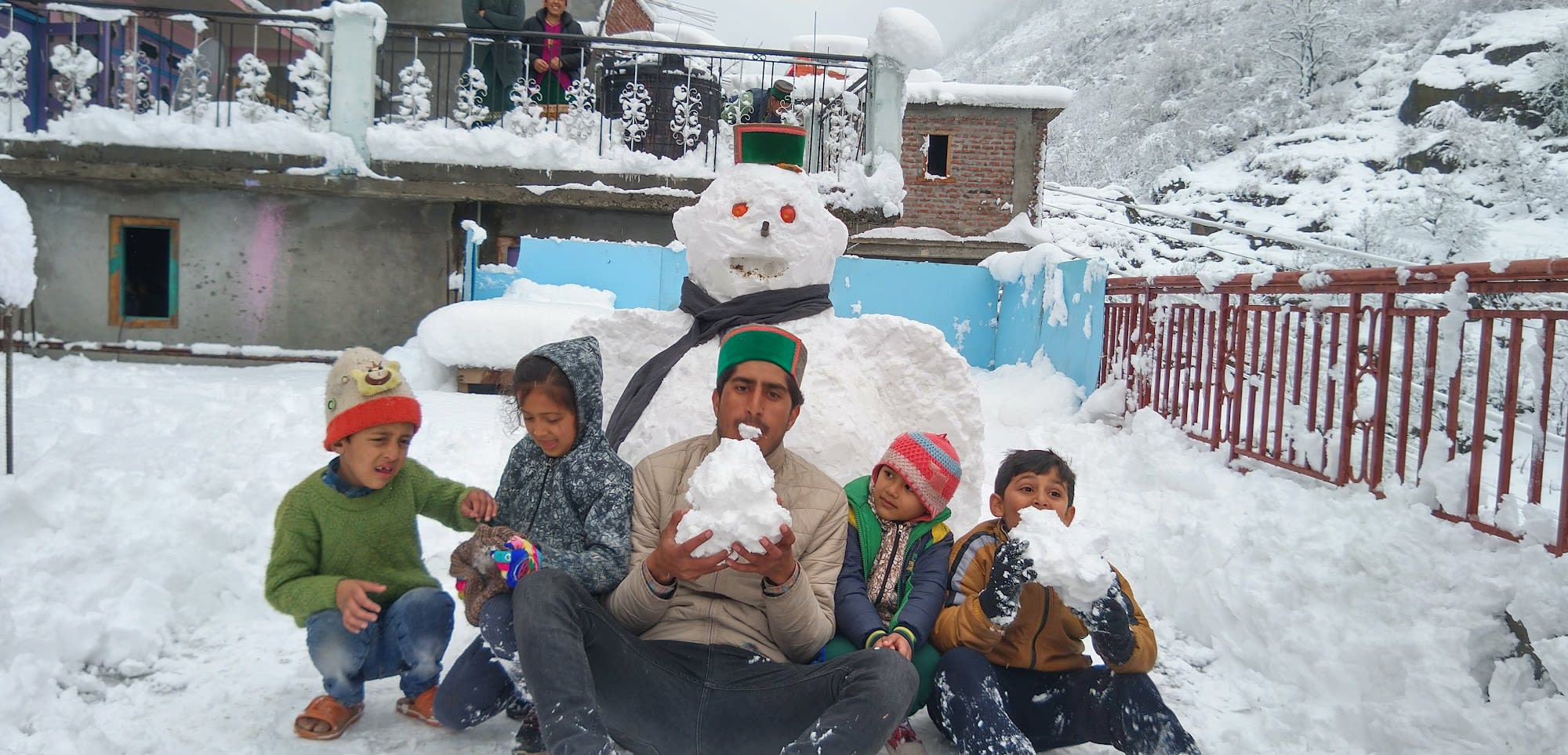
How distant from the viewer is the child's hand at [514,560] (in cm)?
211

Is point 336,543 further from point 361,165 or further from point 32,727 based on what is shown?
A: point 361,165

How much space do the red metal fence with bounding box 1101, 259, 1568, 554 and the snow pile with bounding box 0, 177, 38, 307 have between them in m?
5.32

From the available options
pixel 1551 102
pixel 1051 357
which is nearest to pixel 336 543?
pixel 1051 357

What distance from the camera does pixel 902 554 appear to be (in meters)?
2.50

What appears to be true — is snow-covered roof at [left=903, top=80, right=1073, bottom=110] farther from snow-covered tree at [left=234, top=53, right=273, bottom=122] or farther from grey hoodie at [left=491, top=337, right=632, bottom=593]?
grey hoodie at [left=491, top=337, right=632, bottom=593]

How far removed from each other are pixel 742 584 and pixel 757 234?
141 cm

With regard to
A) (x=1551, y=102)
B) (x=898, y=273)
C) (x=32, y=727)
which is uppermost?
(x=1551, y=102)

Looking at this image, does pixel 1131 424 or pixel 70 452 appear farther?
pixel 1131 424

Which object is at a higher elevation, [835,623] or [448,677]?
[835,623]

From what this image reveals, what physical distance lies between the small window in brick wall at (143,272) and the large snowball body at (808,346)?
7.22 metres

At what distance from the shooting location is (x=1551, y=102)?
23.0 metres

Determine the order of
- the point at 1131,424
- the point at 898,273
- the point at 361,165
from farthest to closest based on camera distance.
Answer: the point at 898,273 → the point at 361,165 → the point at 1131,424

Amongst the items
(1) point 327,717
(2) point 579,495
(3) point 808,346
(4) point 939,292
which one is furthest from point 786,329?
(4) point 939,292

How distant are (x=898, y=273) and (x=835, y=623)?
7.74 meters
